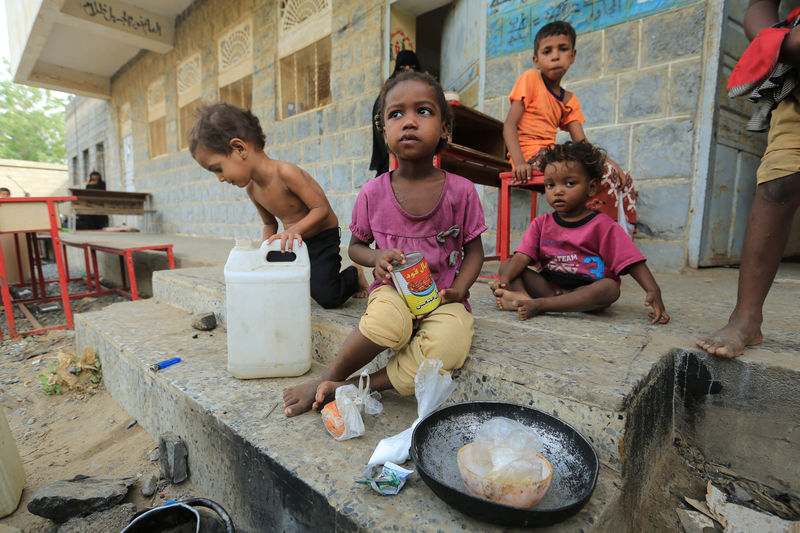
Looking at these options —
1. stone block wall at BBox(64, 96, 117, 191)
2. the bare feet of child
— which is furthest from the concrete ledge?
stone block wall at BBox(64, 96, 117, 191)

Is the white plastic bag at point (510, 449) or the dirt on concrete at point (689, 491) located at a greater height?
the white plastic bag at point (510, 449)

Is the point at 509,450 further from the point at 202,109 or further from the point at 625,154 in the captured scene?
the point at 625,154

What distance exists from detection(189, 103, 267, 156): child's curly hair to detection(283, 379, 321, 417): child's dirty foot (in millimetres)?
1135

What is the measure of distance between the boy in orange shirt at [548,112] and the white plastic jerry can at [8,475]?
8.17 ft

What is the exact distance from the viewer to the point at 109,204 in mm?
8469

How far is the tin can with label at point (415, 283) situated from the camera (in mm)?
1129

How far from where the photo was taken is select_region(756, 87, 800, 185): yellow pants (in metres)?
1.10

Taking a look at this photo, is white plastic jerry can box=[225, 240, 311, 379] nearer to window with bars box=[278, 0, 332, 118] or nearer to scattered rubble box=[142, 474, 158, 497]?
scattered rubble box=[142, 474, 158, 497]

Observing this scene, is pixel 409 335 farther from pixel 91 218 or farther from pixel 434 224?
pixel 91 218

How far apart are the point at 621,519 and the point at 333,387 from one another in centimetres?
80

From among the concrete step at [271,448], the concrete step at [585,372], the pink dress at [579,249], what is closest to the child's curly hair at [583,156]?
the pink dress at [579,249]

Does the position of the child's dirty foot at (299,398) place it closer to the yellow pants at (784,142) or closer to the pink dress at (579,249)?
the pink dress at (579,249)

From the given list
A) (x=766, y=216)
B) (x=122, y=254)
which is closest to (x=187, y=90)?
(x=122, y=254)

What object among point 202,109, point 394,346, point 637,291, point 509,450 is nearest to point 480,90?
point 637,291
